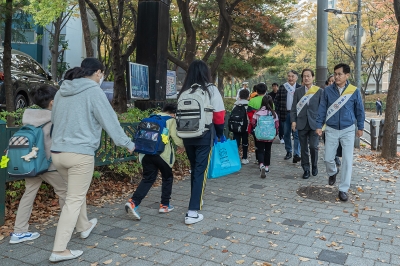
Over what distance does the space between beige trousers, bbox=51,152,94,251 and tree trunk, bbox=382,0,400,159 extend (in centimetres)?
794

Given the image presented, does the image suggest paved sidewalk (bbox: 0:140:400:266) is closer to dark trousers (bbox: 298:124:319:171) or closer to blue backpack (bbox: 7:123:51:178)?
blue backpack (bbox: 7:123:51:178)

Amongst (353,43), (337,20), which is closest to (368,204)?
(353,43)

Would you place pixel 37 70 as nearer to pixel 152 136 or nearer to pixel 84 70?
pixel 152 136

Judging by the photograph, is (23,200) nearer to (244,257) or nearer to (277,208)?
(244,257)

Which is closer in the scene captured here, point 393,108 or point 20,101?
point 393,108

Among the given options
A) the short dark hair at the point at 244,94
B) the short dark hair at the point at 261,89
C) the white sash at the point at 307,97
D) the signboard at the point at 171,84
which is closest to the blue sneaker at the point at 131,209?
the white sash at the point at 307,97

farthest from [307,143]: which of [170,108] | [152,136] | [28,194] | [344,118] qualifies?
[28,194]

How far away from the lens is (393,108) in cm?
927

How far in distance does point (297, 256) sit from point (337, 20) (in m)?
32.2

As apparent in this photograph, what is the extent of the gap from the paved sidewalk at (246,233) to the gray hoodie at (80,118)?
1.03 meters

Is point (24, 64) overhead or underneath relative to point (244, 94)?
overhead

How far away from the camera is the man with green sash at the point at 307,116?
682 centimetres

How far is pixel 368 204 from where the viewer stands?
550 centimetres

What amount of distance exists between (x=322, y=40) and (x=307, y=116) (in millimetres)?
4916
